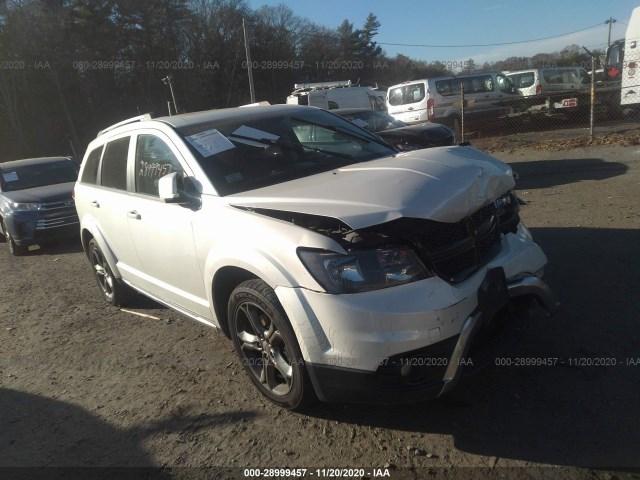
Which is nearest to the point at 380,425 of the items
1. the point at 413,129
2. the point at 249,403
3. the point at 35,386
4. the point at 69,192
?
the point at 249,403

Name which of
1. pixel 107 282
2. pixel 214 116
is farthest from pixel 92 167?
pixel 214 116

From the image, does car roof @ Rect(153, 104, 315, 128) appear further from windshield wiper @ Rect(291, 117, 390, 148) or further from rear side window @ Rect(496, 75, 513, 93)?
rear side window @ Rect(496, 75, 513, 93)

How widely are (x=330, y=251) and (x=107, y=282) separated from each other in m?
3.73

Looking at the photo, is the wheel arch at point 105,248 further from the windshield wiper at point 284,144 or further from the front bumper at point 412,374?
the front bumper at point 412,374

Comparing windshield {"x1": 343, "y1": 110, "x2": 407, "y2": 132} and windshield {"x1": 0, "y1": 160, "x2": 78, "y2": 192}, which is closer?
windshield {"x1": 343, "y1": 110, "x2": 407, "y2": 132}

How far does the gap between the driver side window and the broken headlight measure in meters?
1.58

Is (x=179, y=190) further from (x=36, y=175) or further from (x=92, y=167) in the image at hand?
(x=36, y=175)

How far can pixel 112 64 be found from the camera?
4138cm

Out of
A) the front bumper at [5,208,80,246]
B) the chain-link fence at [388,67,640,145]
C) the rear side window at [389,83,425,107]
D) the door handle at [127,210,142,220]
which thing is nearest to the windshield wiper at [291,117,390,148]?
the door handle at [127,210,142,220]

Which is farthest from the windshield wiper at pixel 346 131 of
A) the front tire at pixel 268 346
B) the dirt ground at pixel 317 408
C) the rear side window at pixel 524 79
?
the rear side window at pixel 524 79

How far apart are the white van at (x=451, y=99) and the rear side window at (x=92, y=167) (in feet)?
37.8

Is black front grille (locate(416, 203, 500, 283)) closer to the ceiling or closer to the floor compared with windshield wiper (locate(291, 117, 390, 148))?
closer to the floor

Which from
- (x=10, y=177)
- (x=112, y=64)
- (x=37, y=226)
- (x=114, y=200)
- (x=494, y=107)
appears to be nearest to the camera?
(x=114, y=200)

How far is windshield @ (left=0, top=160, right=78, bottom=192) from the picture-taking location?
32.0 ft
